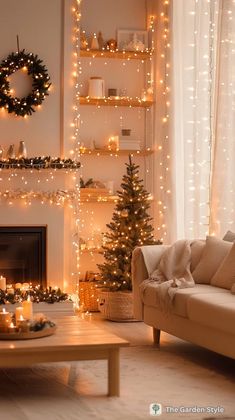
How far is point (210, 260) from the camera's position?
20.1 ft

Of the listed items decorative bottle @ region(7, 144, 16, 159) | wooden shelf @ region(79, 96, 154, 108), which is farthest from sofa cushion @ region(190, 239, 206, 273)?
wooden shelf @ region(79, 96, 154, 108)

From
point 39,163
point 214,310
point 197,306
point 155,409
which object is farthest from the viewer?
point 39,163

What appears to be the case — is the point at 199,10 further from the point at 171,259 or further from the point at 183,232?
the point at 171,259

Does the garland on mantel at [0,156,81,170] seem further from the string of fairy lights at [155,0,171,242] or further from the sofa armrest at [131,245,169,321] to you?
the sofa armrest at [131,245,169,321]

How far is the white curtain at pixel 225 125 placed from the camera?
7289 millimetres

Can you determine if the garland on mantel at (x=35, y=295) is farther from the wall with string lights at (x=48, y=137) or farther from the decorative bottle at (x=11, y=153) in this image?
the decorative bottle at (x=11, y=153)

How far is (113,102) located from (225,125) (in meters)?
1.44

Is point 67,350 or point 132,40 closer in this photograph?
point 67,350

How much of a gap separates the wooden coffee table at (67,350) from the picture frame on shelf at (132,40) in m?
4.41

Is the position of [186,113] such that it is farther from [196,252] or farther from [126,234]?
[196,252]

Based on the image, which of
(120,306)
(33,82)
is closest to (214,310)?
(120,306)

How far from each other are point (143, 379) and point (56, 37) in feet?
13.4

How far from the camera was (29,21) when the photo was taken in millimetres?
7742

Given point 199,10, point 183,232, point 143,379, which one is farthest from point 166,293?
point 199,10
